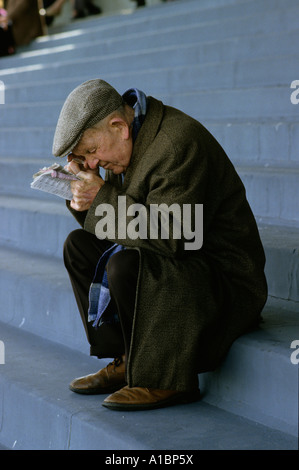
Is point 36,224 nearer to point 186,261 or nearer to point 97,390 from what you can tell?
point 97,390

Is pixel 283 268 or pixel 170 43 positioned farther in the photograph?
pixel 170 43

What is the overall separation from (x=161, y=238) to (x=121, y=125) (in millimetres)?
411

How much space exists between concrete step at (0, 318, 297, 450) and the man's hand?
27.1 inches

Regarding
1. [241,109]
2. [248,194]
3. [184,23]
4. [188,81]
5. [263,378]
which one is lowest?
[263,378]

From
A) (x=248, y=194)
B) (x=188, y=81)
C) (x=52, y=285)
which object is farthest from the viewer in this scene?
(x=188, y=81)

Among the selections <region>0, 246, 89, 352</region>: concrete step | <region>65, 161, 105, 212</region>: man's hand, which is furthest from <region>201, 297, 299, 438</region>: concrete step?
<region>0, 246, 89, 352</region>: concrete step

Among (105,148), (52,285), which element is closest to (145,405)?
(105,148)

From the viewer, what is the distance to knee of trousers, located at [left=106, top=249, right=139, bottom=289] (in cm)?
219

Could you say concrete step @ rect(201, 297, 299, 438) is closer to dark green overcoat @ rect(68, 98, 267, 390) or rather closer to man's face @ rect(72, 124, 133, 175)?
dark green overcoat @ rect(68, 98, 267, 390)

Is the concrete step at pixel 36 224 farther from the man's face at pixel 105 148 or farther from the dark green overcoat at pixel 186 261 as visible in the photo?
the dark green overcoat at pixel 186 261

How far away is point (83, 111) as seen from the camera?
223 centimetres

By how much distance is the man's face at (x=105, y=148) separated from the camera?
2287 mm

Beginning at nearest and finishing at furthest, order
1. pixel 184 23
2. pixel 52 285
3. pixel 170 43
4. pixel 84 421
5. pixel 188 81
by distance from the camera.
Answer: pixel 84 421 → pixel 52 285 → pixel 188 81 → pixel 170 43 → pixel 184 23

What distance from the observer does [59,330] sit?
3.18 meters
